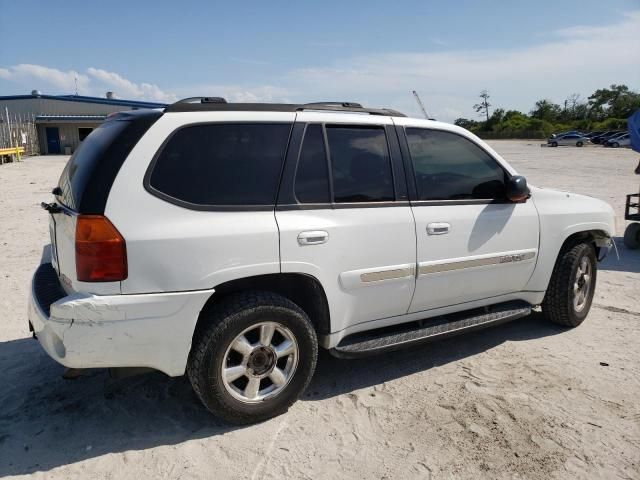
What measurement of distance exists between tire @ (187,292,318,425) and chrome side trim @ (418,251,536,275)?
3.29 ft

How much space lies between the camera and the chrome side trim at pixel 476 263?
370 cm

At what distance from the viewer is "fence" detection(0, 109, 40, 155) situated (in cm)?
3450

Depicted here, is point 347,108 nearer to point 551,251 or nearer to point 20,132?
point 551,251

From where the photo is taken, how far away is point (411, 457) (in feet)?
9.57

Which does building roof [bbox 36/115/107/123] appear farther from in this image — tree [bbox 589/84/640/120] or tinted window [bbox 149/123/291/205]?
tree [bbox 589/84/640/120]

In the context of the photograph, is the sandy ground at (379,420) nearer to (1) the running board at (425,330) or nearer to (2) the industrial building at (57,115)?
(1) the running board at (425,330)

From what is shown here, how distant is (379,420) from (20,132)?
132 feet

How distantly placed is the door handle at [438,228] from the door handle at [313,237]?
86cm

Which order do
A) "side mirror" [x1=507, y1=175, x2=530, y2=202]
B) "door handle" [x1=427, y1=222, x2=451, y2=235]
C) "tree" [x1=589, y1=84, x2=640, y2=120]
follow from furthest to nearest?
1. "tree" [x1=589, y1=84, x2=640, y2=120]
2. "side mirror" [x1=507, y1=175, x2=530, y2=202]
3. "door handle" [x1=427, y1=222, x2=451, y2=235]

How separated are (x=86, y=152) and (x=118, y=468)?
1846 mm

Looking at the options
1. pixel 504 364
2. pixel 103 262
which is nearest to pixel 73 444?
pixel 103 262

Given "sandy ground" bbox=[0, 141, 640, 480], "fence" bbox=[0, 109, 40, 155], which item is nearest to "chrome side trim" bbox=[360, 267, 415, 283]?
"sandy ground" bbox=[0, 141, 640, 480]

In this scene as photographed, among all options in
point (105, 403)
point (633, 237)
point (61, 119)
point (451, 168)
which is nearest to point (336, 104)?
point (451, 168)

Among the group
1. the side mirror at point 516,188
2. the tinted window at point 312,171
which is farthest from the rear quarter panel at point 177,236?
the side mirror at point 516,188
